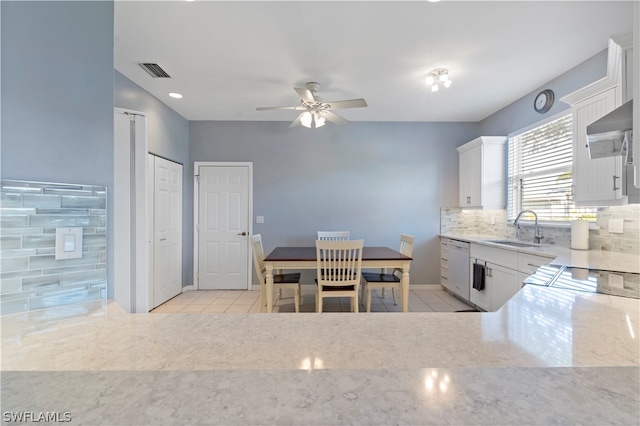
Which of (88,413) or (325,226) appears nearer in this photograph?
(88,413)

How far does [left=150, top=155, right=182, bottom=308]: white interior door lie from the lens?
141 inches

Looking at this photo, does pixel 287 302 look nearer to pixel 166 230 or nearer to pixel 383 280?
pixel 383 280

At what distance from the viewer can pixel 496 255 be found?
303cm

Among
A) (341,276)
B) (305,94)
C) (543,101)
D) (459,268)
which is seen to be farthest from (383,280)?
(543,101)

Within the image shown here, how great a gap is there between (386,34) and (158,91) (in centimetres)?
278

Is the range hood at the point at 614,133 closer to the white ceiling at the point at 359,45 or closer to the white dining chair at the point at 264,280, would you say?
the white ceiling at the point at 359,45

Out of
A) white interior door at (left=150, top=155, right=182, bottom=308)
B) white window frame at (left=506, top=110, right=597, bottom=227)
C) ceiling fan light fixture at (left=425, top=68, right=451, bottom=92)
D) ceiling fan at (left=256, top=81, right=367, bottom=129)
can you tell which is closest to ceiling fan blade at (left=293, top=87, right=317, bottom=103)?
ceiling fan at (left=256, top=81, right=367, bottom=129)

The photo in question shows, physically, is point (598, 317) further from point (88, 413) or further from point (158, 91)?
point (158, 91)

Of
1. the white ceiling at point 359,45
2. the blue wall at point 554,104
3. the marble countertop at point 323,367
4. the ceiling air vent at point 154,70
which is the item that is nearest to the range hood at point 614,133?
the marble countertop at point 323,367

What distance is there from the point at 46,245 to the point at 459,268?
13.4 ft

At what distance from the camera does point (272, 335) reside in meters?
0.67

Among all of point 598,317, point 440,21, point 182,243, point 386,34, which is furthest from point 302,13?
point 182,243

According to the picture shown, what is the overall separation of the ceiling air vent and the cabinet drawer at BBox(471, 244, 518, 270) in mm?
4081

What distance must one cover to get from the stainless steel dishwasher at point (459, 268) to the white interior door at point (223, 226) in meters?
3.09
